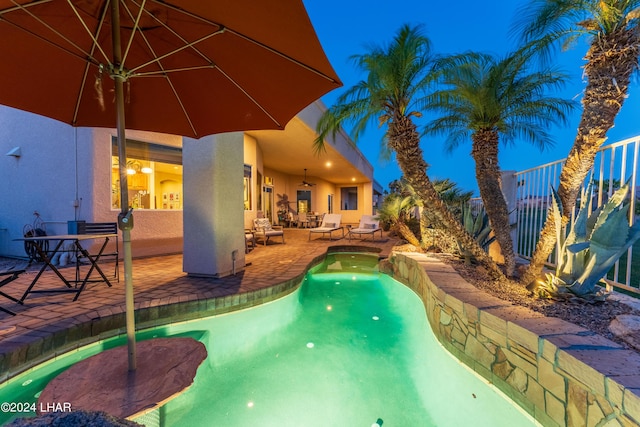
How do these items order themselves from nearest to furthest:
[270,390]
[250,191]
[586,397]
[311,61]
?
[586,397]
[311,61]
[270,390]
[250,191]

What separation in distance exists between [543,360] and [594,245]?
1.45 meters

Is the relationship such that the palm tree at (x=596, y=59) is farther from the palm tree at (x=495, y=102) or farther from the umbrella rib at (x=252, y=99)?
the umbrella rib at (x=252, y=99)

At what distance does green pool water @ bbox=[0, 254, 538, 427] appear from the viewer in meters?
2.23

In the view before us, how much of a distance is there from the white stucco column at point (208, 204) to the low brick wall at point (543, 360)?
337cm

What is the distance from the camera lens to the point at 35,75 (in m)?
2.27

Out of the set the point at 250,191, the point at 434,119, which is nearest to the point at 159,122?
the point at 434,119

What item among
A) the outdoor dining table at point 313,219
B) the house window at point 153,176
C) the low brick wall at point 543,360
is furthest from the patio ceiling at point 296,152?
the low brick wall at point 543,360

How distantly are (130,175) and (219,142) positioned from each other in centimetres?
373

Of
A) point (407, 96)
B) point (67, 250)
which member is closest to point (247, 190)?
point (67, 250)

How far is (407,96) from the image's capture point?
4.51 meters

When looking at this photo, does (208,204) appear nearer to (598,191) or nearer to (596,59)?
(596,59)

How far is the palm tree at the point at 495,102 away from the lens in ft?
14.0

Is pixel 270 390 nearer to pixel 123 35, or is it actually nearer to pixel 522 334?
pixel 522 334

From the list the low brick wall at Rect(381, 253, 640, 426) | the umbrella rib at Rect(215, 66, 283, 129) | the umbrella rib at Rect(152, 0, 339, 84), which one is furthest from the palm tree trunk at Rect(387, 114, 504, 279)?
the umbrella rib at Rect(152, 0, 339, 84)
